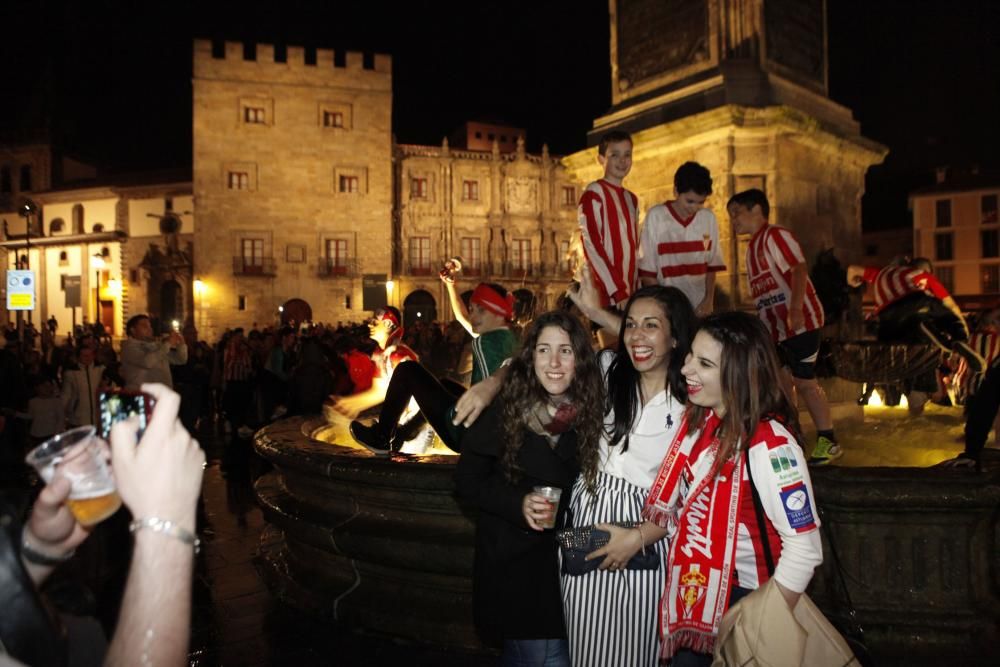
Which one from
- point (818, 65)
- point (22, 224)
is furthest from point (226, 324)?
point (818, 65)

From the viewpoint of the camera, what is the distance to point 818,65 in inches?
277

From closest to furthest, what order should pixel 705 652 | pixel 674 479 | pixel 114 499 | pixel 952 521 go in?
1. pixel 114 499
2. pixel 705 652
3. pixel 674 479
4. pixel 952 521

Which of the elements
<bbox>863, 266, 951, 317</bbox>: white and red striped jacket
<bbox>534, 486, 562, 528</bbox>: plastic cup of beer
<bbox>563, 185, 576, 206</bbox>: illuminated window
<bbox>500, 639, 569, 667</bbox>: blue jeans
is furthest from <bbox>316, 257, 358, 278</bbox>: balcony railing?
<bbox>534, 486, 562, 528</bbox>: plastic cup of beer

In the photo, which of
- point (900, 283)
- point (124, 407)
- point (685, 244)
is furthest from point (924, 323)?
point (124, 407)

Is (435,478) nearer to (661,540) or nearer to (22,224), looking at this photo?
(661,540)

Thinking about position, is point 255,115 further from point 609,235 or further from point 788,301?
point 788,301

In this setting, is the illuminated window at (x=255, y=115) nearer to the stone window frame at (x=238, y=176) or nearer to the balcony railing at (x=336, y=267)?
the stone window frame at (x=238, y=176)

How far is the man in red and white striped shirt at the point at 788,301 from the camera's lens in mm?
4383

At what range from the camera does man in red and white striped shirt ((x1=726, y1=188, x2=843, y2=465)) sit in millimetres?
4383

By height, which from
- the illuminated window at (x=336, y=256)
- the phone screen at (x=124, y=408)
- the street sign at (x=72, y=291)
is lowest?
the phone screen at (x=124, y=408)

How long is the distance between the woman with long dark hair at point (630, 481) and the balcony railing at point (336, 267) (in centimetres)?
3528

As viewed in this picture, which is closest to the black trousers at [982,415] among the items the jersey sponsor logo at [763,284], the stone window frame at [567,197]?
the jersey sponsor logo at [763,284]

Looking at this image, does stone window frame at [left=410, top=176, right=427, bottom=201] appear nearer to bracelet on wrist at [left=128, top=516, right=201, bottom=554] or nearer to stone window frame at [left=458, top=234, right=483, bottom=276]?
stone window frame at [left=458, top=234, right=483, bottom=276]

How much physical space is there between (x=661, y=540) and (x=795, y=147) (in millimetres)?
5181
